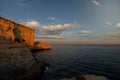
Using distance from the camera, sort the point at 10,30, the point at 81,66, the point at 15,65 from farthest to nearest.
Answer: the point at 10,30, the point at 81,66, the point at 15,65

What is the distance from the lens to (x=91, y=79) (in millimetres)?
25391

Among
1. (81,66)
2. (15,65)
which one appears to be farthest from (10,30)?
(81,66)

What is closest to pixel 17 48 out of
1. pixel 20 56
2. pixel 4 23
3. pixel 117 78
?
pixel 20 56

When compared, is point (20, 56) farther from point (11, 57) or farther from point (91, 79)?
point (91, 79)

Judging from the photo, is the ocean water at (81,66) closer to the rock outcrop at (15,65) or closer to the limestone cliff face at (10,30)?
the rock outcrop at (15,65)

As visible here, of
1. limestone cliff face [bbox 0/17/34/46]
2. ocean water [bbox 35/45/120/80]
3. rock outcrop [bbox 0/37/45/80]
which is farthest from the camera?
limestone cliff face [bbox 0/17/34/46]

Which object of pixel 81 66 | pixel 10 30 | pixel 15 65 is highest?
pixel 10 30

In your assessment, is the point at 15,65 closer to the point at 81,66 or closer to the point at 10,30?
the point at 81,66

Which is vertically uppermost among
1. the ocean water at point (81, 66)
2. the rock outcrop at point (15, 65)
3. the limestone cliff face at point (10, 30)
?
the limestone cliff face at point (10, 30)

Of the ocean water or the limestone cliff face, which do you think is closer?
the ocean water

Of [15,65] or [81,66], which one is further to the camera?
[81,66]

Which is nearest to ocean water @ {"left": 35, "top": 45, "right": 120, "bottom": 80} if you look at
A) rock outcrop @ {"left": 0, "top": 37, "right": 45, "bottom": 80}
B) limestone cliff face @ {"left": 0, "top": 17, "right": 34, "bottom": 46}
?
rock outcrop @ {"left": 0, "top": 37, "right": 45, "bottom": 80}

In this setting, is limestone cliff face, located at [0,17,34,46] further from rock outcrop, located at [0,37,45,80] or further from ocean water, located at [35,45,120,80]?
rock outcrop, located at [0,37,45,80]

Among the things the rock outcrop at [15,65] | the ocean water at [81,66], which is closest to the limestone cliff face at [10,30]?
the ocean water at [81,66]
